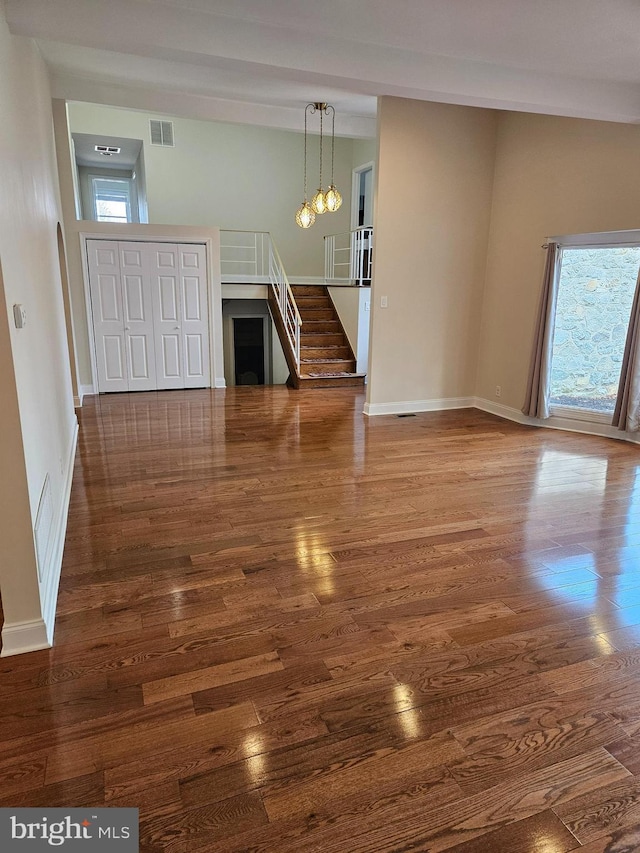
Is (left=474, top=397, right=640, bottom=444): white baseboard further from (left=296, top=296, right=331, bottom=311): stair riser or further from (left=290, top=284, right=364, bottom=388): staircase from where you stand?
(left=296, top=296, right=331, bottom=311): stair riser

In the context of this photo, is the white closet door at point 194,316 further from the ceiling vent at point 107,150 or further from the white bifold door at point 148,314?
the ceiling vent at point 107,150

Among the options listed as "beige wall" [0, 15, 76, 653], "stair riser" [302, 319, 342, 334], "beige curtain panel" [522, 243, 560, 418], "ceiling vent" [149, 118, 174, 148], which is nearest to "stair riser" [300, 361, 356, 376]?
"stair riser" [302, 319, 342, 334]

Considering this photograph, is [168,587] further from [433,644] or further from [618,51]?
[618,51]

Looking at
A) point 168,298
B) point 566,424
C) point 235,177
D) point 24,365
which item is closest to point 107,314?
point 168,298

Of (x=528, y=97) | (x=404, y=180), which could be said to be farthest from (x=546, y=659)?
(x=404, y=180)

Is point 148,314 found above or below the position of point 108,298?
below

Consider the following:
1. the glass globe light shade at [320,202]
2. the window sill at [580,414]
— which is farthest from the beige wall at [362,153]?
the window sill at [580,414]

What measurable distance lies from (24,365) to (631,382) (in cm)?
508

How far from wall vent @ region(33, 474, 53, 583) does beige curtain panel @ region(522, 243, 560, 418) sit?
4.86 m

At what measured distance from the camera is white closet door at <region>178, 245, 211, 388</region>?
7336 millimetres

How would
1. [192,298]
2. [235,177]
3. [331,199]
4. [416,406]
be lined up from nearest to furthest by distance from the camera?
[416,406], [331,199], [192,298], [235,177]

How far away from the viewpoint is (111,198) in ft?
39.6

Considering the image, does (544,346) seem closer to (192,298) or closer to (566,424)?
(566,424)

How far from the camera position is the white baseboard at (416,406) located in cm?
628
